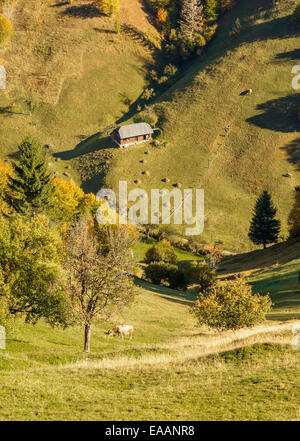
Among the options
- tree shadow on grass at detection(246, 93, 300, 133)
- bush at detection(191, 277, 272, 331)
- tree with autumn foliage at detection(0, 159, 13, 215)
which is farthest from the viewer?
tree shadow on grass at detection(246, 93, 300, 133)

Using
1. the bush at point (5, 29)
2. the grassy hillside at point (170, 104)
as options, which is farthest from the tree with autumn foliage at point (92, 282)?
the bush at point (5, 29)

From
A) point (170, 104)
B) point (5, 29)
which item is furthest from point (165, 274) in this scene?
point (5, 29)

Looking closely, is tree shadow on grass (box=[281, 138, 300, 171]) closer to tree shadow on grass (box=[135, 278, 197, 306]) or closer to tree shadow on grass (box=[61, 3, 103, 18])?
tree shadow on grass (box=[135, 278, 197, 306])

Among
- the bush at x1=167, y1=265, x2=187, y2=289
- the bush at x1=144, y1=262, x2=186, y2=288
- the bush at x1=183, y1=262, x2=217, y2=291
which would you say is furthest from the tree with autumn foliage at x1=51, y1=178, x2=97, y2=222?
the bush at x1=183, y1=262, x2=217, y2=291

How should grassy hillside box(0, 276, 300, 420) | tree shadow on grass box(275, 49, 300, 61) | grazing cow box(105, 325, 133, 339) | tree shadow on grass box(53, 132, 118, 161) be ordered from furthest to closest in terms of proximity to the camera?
1. tree shadow on grass box(275, 49, 300, 61)
2. tree shadow on grass box(53, 132, 118, 161)
3. grazing cow box(105, 325, 133, 339)
4. grassy hillside box(0, 276, 300, 420)

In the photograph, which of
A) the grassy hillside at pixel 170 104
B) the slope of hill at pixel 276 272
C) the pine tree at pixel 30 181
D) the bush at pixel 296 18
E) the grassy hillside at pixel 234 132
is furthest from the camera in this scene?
the bush at pixel 296 18

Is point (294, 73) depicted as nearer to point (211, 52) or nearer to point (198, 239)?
point (211, 52)

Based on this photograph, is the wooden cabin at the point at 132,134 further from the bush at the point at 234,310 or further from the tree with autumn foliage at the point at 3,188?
the bush at the point at 234,310
